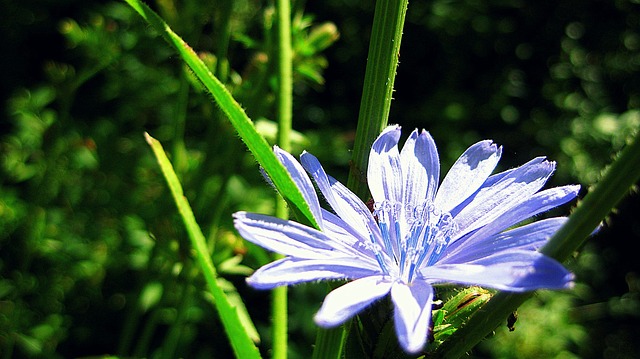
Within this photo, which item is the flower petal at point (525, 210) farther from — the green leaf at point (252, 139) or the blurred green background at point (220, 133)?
the blurred green background at point (220, 133)

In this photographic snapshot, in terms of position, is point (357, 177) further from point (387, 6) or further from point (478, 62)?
point (478, 62)

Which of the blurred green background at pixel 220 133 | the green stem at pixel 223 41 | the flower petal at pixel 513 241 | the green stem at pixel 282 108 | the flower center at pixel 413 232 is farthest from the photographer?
the blurred green background at pixel 220 133

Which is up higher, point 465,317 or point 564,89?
point 465,317

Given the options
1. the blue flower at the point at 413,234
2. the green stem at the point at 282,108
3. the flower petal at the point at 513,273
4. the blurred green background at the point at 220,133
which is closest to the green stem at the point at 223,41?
the blurred green background at the point at 220,133

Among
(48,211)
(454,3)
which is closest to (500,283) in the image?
(48,211)

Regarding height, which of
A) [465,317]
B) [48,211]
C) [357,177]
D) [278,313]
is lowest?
[48,211]

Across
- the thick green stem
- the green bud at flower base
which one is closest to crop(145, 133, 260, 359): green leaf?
the thick green stem

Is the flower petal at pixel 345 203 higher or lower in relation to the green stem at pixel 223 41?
lower
